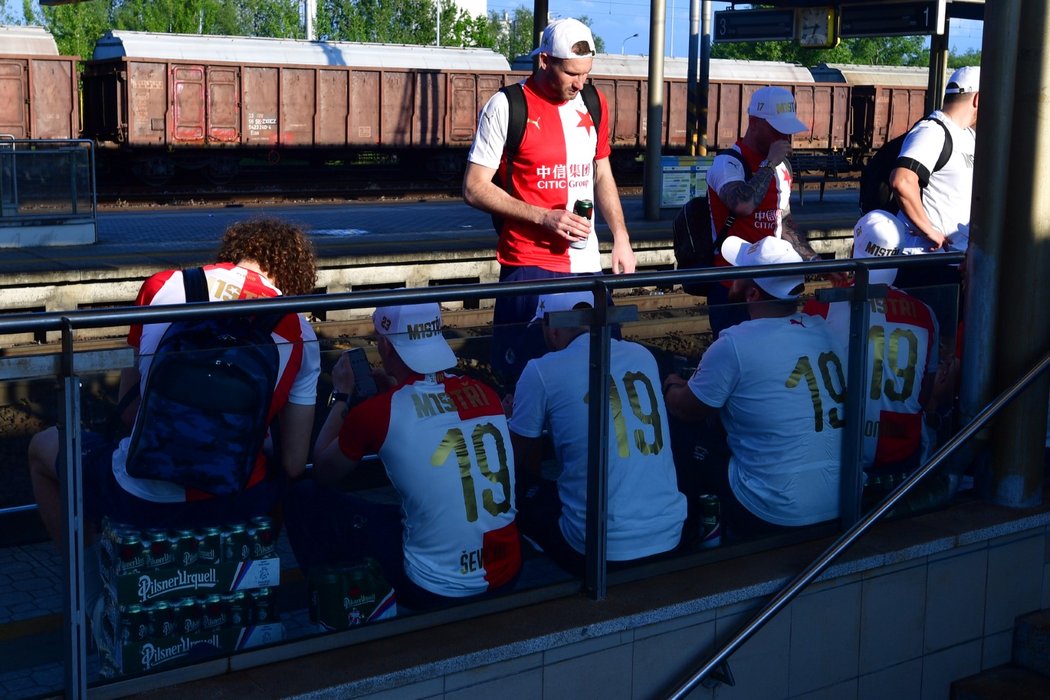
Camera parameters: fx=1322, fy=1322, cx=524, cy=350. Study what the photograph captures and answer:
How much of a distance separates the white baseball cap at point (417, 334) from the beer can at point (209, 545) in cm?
67

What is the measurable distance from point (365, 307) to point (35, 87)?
80.1 ft

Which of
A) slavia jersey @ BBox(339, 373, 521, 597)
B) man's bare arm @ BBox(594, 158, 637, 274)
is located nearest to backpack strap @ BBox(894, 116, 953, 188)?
man's bare arm @ BBox(594, 158, 637, 274)

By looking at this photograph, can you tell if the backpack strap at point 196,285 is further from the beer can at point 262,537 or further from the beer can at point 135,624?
the beer can at point 135,624

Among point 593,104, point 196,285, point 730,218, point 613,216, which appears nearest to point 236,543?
point 196,285

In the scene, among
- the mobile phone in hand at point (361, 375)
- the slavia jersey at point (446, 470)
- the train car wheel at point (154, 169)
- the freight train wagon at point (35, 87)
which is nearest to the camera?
the mobile phone in hand at point (361, 375)

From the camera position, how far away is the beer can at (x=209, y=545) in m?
3.33

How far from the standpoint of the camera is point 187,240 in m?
15.4

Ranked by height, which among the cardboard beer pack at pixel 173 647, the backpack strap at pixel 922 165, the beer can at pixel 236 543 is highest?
the backpack strap at pixel 922 165

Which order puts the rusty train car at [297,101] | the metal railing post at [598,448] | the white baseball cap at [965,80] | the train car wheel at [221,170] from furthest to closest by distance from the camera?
1. the train car wheel at [221,170]
2. the rusty train car at [297,101]
3. the white baseball cap at [965,80]
4. the metal railing post at [598,448]

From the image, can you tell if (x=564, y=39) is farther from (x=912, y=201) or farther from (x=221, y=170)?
(x=221, y=170)

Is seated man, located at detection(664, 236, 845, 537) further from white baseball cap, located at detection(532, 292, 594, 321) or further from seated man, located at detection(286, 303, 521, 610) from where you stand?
seated man, located at detection(286, 303, 521, 610)

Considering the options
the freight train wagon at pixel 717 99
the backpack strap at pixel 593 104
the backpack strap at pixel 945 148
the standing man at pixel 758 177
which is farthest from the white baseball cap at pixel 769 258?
the freight train wagon at pixel 717 99

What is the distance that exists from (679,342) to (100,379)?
1875 mm

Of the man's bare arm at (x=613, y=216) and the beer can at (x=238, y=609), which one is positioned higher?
the man's bare arm at (x=613, y=216)
